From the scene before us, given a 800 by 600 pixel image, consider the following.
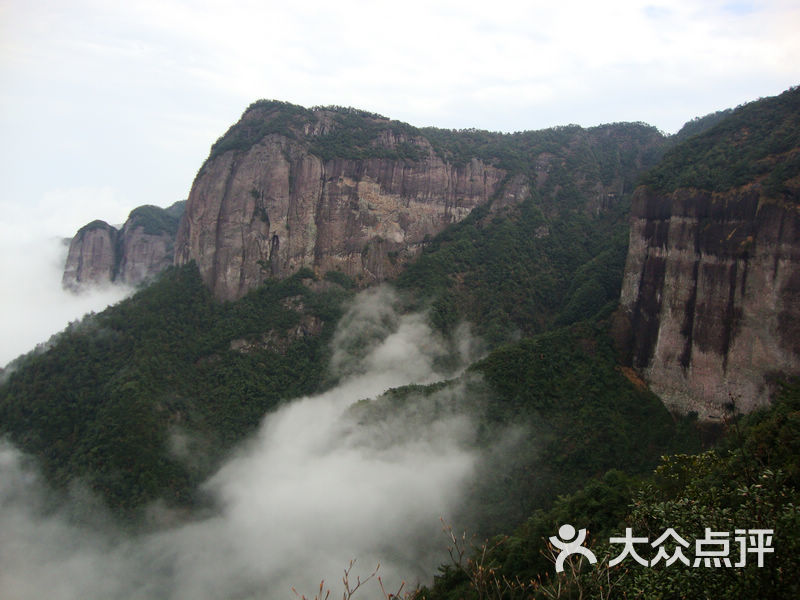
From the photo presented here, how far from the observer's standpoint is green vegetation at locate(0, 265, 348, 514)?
121 ft

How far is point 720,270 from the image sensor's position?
2958 cm

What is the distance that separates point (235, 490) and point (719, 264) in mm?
33846

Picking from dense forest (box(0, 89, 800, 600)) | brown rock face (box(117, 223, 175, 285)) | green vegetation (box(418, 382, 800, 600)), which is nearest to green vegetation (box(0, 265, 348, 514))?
dense forest (box(0, 89, 800, 600))

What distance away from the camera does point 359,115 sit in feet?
216

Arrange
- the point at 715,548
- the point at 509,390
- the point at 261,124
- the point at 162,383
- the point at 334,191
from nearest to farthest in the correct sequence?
the point at 715,548 < the point at 509,390 < the point at 162,383 < the point at 334,191 < the point at 261,124

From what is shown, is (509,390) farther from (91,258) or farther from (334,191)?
(91,258)

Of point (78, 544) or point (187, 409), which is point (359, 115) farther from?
point (78, 544)

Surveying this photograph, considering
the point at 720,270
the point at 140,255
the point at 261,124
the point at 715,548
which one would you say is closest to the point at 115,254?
the point at 140,255

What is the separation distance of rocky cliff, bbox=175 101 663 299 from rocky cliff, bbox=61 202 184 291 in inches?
953

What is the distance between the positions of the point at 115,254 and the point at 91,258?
3266 mm

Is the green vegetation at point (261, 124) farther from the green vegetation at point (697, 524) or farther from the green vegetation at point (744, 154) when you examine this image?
the green vegetation at point (697, 524)

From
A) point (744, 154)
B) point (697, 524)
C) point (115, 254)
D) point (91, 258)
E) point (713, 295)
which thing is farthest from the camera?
point (115, 254)

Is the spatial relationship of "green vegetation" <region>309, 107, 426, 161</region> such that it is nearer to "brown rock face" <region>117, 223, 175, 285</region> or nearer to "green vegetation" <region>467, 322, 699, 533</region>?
"green vegetation" <region>467, 322, 699, 533</region>

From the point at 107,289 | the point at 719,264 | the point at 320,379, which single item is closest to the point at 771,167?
the point at 719,264
